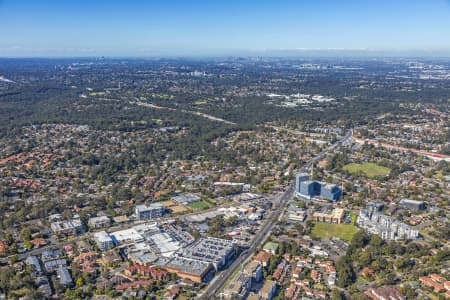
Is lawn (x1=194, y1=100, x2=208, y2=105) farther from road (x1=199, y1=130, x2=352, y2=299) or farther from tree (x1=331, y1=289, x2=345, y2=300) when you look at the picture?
tree (x1=331, y1=289, x2=345, y2=300)

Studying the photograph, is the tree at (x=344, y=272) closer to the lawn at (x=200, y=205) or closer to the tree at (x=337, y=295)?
the tree at (x=337, y=295)

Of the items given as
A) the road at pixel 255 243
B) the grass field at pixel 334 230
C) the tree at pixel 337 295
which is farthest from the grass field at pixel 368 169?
the tree at pixel 337 295

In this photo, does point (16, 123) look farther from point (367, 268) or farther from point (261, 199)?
point (367, 268)

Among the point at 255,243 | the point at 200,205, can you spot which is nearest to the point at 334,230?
the point at 255,243

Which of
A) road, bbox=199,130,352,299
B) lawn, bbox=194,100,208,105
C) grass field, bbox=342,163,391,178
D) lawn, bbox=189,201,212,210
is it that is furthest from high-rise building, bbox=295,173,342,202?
lawn, bbox=194,100,208,105

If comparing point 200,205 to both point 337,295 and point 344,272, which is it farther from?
point 337,295
